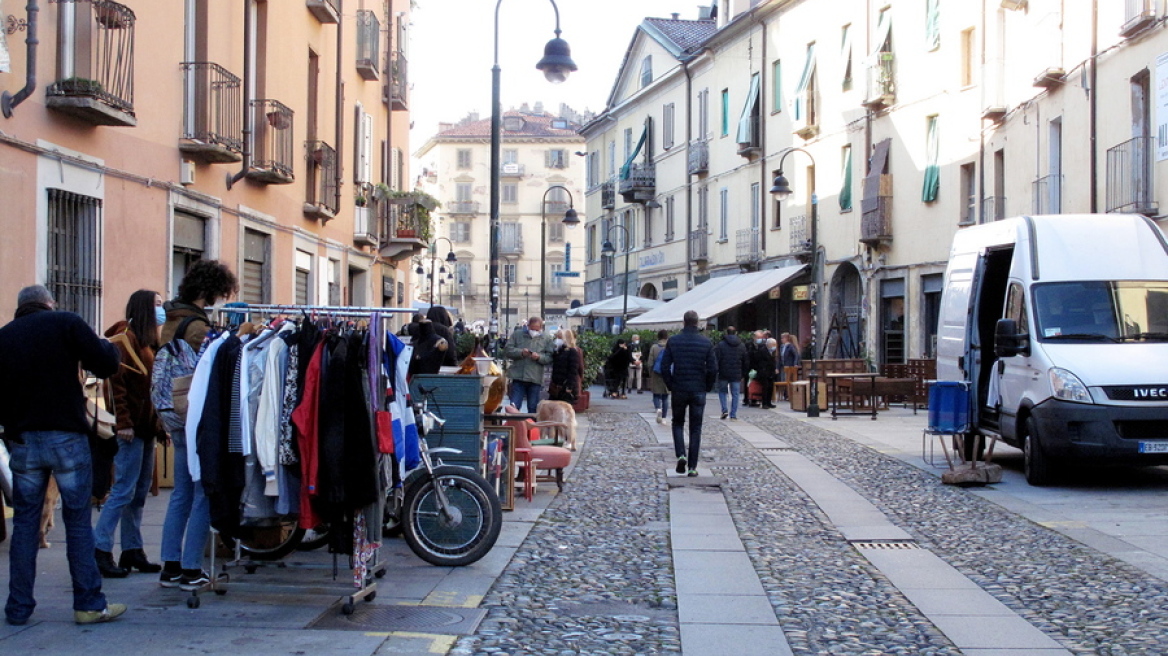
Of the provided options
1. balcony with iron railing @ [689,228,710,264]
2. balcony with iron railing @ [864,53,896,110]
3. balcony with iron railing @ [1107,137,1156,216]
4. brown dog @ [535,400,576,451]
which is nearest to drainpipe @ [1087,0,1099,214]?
balcony with iron railing @ [1107,137,1156,216]

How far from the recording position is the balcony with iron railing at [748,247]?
3816 centimetres

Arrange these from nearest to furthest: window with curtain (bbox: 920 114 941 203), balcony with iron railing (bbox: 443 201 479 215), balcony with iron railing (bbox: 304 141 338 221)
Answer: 1. balcony with iron railing (bbox: 304 141 338 221)
2. window with curtain (bbox: 920 114 941 203)
3. balcony with iron railing (bbox: 443 201 479 215)

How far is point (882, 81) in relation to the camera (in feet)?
99.5

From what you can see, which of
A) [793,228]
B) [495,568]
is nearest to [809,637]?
[495,568]

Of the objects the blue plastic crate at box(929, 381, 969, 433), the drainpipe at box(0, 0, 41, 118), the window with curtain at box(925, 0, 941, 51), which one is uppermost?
the window with curtain at box(925, 0, 941, 51)

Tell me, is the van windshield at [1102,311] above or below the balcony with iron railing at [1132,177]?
below

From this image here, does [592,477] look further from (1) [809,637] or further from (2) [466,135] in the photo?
(2) [466,135]

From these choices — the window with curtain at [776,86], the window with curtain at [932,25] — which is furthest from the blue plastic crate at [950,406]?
the window with curtain at [776,86]

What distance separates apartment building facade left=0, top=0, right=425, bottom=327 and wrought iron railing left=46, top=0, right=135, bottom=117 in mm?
17

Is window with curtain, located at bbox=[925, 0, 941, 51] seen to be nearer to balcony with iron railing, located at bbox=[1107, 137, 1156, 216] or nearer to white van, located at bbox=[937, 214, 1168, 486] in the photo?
balcony with iron railing, located at bbox=[1107, 137, 1156, 216]

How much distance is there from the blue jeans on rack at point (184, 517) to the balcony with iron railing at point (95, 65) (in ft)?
18.3

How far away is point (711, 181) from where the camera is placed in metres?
42.6

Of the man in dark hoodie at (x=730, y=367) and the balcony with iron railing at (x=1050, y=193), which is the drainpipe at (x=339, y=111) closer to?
the man in dark hoodie at (x=730, y=367)

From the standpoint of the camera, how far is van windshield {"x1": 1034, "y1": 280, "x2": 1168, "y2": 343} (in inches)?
499
